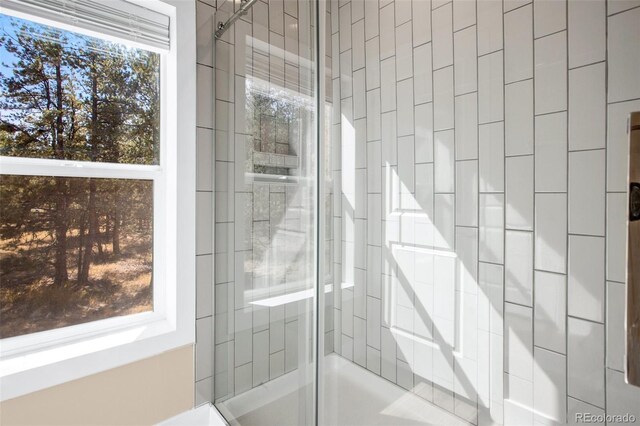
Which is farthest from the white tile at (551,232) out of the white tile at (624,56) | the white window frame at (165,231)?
the white window frame at (165,231)

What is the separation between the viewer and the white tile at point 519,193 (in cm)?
75

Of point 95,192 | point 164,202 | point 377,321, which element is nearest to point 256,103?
point 164,202

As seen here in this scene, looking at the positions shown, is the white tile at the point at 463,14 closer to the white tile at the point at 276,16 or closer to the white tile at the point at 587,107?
the white tile at the point at 587,107

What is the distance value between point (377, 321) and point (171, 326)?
1.08 metres

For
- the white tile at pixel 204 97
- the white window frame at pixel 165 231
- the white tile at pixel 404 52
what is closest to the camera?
the white tile at pixel 404 52

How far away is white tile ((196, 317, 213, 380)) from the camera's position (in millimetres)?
1666

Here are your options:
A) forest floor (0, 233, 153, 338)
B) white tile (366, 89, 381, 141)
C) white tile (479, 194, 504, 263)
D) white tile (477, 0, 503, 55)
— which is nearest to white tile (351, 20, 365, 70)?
white tile (366, 89, 381, 141)

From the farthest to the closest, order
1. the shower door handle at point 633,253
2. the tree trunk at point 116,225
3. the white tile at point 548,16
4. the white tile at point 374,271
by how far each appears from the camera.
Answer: the tree trunk at point 116,225, the white tile at point 374,271, the white tile at point 548,16, the shower door handle at point 633,253

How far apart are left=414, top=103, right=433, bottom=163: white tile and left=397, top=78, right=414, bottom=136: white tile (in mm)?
19

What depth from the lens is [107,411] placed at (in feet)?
4.66

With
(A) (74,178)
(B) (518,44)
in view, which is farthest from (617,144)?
(A) (74,178)

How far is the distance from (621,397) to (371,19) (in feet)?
3.64

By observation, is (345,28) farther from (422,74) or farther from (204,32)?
(204,32)

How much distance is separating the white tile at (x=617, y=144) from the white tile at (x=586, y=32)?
4.3 inches
